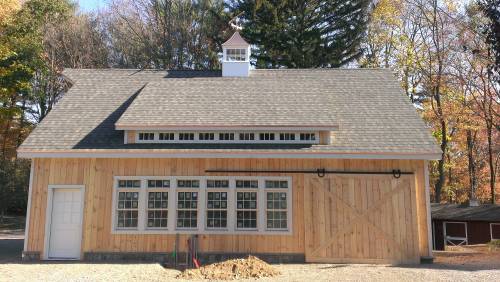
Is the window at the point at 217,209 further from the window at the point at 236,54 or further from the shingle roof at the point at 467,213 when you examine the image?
the shingle roof at the point at 467,213

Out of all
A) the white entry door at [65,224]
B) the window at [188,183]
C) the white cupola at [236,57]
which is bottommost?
the white entry door at [65,224]

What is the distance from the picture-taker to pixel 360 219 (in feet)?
38.2

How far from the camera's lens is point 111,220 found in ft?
38.8

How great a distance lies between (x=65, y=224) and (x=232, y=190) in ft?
16.2

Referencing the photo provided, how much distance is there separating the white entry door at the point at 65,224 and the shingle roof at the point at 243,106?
4.64ft

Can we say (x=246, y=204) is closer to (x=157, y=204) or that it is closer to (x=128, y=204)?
(x=157, y=204)

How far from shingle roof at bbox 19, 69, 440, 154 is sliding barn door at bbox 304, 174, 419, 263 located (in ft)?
3.26

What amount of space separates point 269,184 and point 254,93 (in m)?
3.81

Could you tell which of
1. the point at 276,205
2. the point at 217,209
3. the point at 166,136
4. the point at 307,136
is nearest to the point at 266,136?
the point at 307,136

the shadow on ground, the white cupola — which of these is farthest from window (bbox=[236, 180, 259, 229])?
the shadow on ground

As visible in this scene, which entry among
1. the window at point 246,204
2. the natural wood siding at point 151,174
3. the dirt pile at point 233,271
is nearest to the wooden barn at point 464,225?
the natural wood siding at point 151,174

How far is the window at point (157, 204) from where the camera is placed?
39.0 ft

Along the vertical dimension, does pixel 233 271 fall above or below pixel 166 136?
below

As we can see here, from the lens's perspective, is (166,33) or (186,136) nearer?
(186,136)
